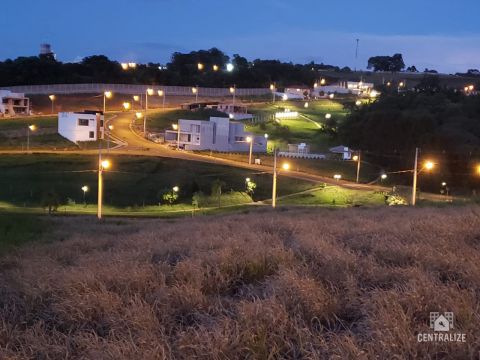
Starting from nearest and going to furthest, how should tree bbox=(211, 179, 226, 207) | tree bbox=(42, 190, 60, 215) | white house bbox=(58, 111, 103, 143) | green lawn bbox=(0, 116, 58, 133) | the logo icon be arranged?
1. the logo icon
2. tree bbox=(42, 190, 60, 215)
3. tree bbox=(211, 179, 226, 207)
4. white house bbox=(58, 111, 103, 143)
5. green lawn bbox=(0, 116, 58, 133)

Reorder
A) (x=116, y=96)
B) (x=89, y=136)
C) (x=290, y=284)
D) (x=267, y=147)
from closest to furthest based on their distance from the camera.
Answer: (x=290, y=284) < (x=89, y=136) < (x=267, y=147) < (x=116, y=96)

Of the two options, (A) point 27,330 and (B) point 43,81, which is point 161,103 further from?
(A) point 27,330

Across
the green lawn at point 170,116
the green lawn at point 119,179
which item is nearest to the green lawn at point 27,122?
the green lawn at point 170,116

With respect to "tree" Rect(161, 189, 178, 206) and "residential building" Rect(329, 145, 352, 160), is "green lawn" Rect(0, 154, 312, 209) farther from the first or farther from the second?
"residential building" Rect(329, 145, 352, 160)

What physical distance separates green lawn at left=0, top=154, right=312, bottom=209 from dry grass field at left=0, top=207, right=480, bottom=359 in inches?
1353

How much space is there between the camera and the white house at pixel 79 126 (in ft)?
223

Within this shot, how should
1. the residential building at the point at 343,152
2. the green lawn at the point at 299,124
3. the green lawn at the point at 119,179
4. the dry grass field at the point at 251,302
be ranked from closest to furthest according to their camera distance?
the dry grass field at the point at 251,302
the green lawn at the point at 119,179
the residential building at the point at 343,152
the green lawn at the point at 299,124

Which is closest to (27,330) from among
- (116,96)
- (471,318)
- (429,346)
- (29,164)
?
(429,346)

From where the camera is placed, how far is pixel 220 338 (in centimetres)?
394

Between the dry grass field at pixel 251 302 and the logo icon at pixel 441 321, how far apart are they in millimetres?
53

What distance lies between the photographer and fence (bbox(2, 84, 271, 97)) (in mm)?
96963

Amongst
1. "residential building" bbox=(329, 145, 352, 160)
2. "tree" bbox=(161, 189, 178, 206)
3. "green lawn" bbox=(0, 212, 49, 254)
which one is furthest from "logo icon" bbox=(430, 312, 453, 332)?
"residential building" bbox=(329, 145, 352, 160)

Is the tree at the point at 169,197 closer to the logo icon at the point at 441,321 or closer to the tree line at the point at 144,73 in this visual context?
the logo icon at the point at 441,321

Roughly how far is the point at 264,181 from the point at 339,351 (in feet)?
157
